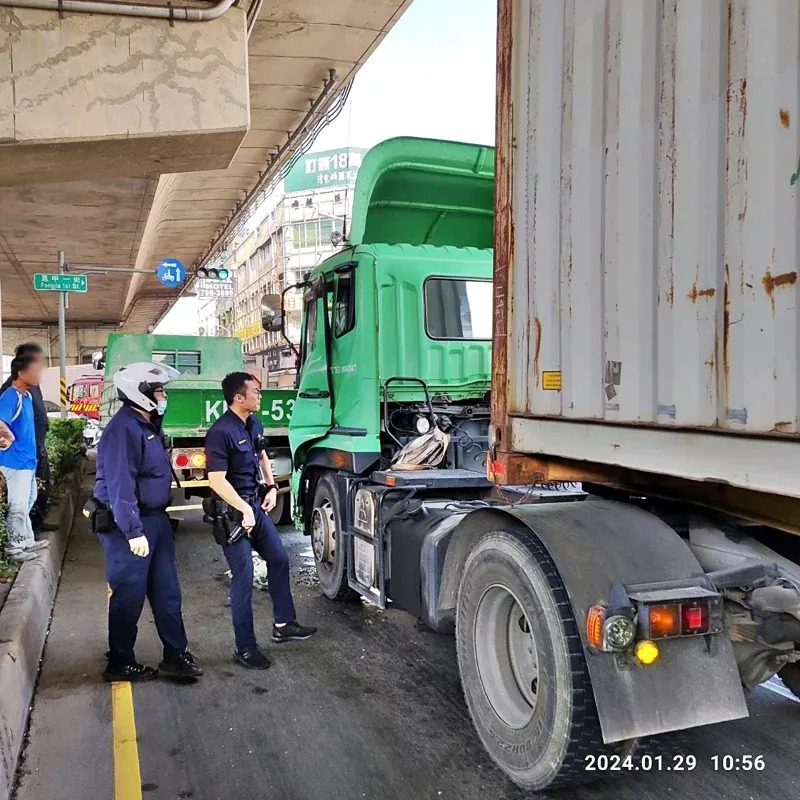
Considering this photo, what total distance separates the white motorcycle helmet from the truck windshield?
6.50ft

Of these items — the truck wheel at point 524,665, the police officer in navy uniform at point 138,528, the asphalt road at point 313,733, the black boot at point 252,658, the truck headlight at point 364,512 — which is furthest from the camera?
the truck headlight at point 364,512

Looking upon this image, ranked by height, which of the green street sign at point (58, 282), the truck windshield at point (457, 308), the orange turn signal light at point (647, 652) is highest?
the green street sign at point (58, 282)

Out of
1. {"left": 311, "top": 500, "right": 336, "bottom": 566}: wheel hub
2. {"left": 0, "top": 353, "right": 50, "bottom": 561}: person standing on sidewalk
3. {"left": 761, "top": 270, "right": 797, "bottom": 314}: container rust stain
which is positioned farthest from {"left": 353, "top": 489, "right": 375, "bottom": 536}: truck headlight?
{"left": 761, "top": 270, "right": 797, "bottom": 314}: container rust stain

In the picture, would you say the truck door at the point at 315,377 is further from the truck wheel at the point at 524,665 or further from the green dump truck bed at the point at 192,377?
the truck wheel at the point at 524,665

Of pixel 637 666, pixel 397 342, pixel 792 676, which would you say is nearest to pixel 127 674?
pixel 397 342

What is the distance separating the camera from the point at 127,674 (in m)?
4.26

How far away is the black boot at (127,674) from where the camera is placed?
14.0 ft

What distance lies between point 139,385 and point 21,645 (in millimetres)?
1627

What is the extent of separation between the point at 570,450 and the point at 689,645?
827 mm

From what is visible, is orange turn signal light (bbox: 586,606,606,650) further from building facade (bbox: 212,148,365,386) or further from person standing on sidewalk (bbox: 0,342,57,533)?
building facade (bbox: 212,148,365,386)

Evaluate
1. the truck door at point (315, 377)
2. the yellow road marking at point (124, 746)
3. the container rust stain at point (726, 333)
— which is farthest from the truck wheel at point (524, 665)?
the truck door at point (315, 377)

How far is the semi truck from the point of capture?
207 centimetres

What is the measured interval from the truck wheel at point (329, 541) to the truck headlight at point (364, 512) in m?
0.37
